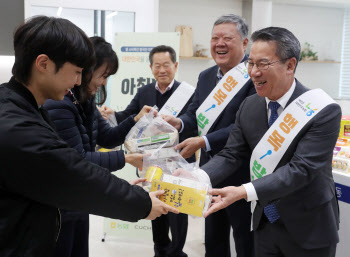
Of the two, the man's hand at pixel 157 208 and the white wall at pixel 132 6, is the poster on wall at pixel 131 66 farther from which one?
the man's hand at pixel 157 208

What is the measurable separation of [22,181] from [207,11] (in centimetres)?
636

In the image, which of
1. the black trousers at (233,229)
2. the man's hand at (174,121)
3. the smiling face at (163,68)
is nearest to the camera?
the black trousers at (233,229)

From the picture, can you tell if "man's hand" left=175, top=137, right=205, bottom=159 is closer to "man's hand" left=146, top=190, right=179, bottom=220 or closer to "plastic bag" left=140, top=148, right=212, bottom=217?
"plastic bag" left=140, top=148, right=212, bottom=217

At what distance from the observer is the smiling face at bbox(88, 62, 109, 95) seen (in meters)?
1.74

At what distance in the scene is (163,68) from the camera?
314 centimetres

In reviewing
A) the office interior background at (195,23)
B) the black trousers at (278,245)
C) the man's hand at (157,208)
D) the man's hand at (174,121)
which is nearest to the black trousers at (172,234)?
the office interior background at (195,23)

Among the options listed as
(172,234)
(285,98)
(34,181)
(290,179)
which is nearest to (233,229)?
(290,179)

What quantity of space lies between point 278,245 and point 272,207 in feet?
0.55

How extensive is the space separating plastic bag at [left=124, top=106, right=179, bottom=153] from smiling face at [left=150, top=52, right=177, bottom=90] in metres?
0.98

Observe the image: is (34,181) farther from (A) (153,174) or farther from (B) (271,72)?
(B) (271,72)

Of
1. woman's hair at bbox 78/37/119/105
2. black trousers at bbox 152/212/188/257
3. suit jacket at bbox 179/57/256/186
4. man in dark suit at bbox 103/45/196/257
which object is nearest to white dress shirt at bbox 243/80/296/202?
suit jacket at bbox 179/57/256/186

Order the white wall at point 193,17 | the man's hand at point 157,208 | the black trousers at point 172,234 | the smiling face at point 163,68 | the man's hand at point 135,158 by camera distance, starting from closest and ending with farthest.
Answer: the man's hand at point 157,208
the man's hand at point 135,158
the black trousers at point 172,234
the smiling face at point 163,68
the white wall at point 193,17

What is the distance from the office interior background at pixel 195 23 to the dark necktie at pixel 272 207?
6.04 ft

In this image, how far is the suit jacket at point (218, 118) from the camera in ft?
7.05
